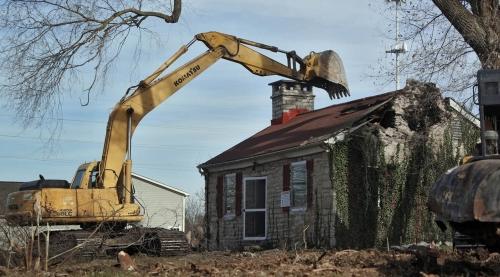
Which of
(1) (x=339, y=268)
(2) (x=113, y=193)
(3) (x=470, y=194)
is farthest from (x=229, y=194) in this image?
(3) (x=470, y=194)

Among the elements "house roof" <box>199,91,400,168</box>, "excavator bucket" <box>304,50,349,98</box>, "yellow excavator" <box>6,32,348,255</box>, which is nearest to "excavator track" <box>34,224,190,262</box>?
"yellow excavator" <box>6,32,348,255</box>

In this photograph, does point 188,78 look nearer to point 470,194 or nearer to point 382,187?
point 382,187

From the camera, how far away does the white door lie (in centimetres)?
2305

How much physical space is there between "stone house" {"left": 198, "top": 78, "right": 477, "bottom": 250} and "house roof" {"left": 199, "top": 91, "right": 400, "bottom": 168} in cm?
7

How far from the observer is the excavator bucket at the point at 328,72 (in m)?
21.2

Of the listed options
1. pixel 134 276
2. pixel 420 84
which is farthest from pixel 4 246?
pixel 420 84

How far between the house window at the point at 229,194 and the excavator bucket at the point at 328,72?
4.94 m

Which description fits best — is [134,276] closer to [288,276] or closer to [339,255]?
[288,276]

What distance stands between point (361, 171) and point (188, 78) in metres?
5.75

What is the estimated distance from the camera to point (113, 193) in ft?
52.1

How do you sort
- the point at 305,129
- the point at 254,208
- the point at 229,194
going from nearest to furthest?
the point at 305,129 < the point at 254,208 < the point at 229,194

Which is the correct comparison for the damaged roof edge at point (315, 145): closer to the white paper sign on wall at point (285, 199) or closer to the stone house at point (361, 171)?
the stone house at point (361, 171)

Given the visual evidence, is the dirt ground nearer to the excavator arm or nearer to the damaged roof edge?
the excavator arm

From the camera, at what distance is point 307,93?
90.9 ft
